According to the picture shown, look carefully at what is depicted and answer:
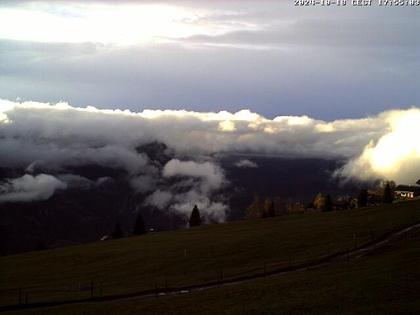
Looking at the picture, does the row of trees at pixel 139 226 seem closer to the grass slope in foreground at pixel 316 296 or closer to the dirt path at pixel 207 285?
the dirt path at pixel 207 285

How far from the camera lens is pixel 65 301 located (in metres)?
54.5

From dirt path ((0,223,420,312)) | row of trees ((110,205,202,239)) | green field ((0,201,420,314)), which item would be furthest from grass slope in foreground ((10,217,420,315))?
row of trees ((110,205,202,239))

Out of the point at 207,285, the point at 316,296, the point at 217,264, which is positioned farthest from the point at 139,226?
the point at 316,296

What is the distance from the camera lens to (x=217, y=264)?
233 ft

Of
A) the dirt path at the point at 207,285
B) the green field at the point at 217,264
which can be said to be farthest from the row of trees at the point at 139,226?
the dirt path at the point at 207,285

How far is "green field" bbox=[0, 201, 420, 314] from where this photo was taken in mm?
44375

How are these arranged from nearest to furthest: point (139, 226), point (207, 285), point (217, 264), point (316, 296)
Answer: point (316, 296), point (207, 285), point (217, 264), point (139, 226)

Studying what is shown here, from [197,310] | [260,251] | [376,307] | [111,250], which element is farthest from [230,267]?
[111,250]

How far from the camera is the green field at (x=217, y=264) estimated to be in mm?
44375

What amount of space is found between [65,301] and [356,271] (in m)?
28.0

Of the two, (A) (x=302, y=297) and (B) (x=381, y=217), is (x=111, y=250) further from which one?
(A) (x=302, y=297)

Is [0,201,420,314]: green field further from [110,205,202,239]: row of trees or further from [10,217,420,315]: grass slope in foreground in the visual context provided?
[110,205,202,239]: row of trees

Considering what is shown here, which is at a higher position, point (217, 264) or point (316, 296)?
point (316, 296)

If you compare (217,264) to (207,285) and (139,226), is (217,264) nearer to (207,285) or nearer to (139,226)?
(207,285)
